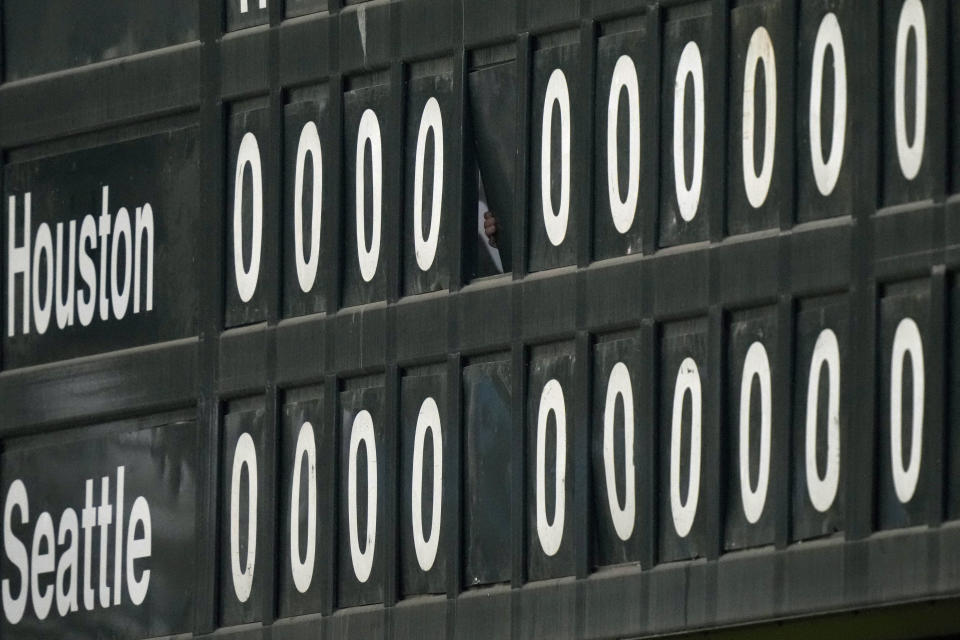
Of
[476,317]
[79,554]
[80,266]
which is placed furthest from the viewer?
[80,266]

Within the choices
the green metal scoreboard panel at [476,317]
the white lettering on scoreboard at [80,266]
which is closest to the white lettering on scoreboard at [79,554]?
the green metal scoreboard panel at [476,317]

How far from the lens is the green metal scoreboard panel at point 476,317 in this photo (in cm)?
1109

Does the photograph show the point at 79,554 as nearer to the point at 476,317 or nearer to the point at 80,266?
the point at 80,266

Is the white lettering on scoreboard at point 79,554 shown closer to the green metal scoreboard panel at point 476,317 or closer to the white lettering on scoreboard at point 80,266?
the green metal scoreboard panel at point 476,317

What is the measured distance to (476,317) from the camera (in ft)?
40.5

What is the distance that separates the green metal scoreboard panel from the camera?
1109 centimetres

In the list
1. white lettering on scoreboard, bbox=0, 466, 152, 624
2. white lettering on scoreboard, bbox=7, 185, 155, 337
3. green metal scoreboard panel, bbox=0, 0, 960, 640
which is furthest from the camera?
white lettering on scoreboard, bbox=7, 185, 155, 337

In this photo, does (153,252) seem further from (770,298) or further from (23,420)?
(770,298)

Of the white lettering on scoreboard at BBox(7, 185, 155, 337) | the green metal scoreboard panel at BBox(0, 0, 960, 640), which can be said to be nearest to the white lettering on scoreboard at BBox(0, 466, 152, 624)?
the green metal scoreboard panel at BBox(0, 0, 960, 640)

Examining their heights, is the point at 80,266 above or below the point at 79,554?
above

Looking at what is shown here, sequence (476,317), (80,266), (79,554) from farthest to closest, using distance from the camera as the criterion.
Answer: (80,266), (79,554), (476,317)

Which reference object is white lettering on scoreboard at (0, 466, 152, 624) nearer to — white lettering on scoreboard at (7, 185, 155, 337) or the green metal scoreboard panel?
the green metal scoreboard panel

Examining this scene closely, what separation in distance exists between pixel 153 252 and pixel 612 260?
7.74 ft

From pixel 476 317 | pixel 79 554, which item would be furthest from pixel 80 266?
pixel 476 317
